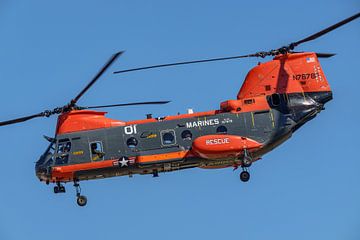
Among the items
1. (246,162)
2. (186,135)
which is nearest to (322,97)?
(246,162)

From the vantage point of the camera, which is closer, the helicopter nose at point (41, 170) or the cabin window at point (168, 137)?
the cabin window at point (168, 137)

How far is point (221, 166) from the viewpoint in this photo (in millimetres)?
36375

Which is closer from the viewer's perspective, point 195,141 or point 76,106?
point 195,141

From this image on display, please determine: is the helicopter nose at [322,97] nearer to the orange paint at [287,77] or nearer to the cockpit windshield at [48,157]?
the orange paint at [287,77]

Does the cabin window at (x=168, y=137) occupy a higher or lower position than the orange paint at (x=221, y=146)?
higher

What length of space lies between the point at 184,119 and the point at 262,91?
3829mm

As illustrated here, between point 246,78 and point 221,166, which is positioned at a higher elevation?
point 246,78

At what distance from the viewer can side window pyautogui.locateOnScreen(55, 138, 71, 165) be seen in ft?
118

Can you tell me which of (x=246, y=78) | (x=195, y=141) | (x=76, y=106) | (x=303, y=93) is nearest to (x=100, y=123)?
(x=76, y=106)

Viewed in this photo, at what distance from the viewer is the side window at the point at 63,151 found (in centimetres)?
3600

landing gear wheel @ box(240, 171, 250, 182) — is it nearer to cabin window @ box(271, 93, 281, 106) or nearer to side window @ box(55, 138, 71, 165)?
cabin window @ box(271, 93, 281, 106)

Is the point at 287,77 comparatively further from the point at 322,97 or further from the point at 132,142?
the point at 132,142

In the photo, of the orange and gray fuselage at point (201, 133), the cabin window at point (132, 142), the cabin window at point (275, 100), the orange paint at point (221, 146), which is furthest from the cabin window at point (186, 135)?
the cabin window at point (275, 100)

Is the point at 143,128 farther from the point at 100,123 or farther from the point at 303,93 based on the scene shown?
the point at 303,93
